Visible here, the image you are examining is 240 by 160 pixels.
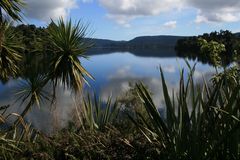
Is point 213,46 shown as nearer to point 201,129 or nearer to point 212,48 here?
point 212,48

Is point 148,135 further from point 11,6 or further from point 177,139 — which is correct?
point 11,6

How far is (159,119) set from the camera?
3365 mm

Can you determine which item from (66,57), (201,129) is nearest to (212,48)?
(66,57)

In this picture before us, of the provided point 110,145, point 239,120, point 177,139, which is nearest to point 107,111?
point 110,145

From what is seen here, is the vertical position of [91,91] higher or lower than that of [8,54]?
lower

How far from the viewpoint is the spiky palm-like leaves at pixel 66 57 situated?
8625 mm

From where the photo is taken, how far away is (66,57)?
874cm

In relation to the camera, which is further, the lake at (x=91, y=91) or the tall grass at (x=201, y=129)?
the lake at (x=91, y=91)

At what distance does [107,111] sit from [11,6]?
8.14 feet

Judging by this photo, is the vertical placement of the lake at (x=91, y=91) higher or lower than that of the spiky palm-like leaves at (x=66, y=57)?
lower

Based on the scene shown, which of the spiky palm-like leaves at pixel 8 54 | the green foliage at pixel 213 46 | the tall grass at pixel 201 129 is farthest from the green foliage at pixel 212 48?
the tall grass at pixel 201 129

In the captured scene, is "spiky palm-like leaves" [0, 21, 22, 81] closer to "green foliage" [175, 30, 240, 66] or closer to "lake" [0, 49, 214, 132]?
"lake" [0, 49, 214, 132]

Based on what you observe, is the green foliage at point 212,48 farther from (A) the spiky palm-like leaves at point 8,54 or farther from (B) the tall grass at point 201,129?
(B) the tall grass at point 201,129

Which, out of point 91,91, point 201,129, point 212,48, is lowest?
point 91,91
